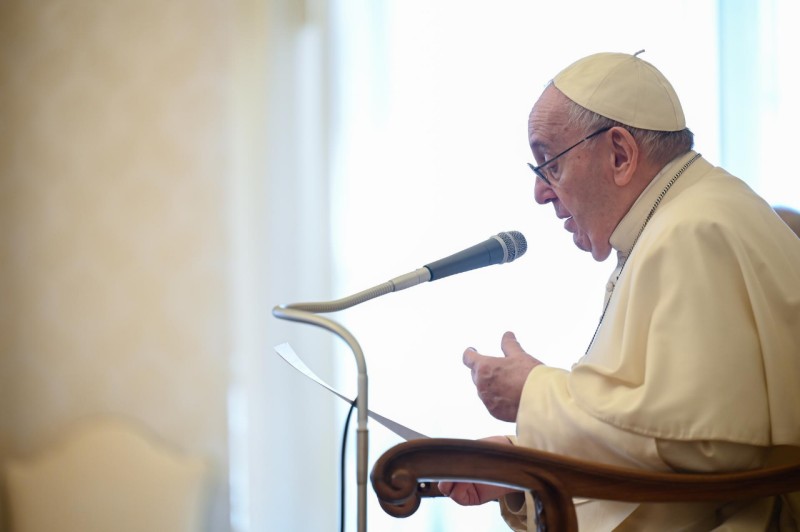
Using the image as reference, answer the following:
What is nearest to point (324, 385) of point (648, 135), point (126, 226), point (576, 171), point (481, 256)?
point (481, 256)

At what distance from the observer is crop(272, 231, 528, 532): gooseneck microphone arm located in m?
1.32

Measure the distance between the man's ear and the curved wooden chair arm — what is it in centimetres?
70

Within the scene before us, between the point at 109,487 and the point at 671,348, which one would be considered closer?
the point at 671,348

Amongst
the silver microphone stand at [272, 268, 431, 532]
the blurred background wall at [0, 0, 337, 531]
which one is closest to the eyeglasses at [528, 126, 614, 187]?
the silver microphone stand at [272, 268, 431, 532]

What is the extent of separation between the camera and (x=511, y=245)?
157cm

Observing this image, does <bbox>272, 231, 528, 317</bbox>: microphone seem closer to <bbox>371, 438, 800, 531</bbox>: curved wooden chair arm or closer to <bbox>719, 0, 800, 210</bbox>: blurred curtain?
<bbox>371, 438, 800, 531</bbox>: curved wooden chair arm

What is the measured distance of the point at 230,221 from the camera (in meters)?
3.13

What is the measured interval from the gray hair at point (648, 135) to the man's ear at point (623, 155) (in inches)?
0.6

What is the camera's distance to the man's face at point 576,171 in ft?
6.00

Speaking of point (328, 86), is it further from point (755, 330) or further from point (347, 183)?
point (755, 330)

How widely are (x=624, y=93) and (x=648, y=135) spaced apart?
0.11 metres

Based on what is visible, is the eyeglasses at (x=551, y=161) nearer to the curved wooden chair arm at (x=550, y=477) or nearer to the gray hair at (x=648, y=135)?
the gray hair at (x=648, y=135)

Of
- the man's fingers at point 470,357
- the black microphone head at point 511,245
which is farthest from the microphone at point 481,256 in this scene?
the man's fingers at point 470,357

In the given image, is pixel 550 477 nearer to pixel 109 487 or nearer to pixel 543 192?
pixel 543 192
